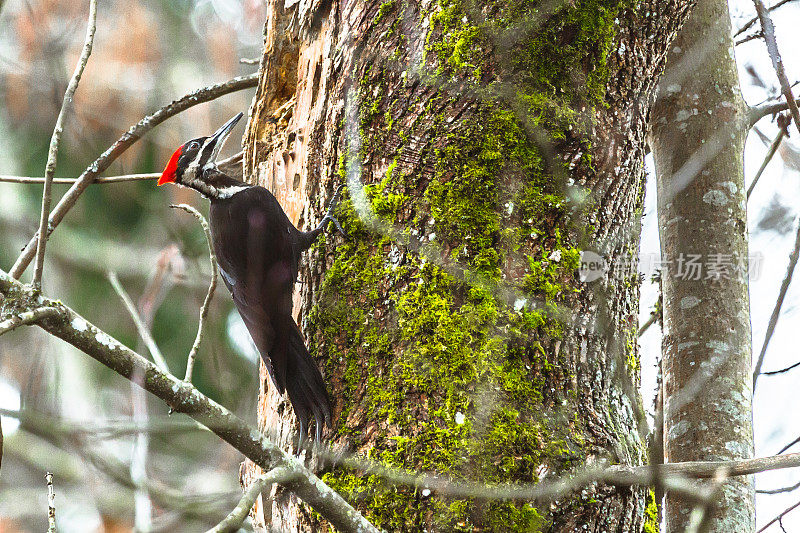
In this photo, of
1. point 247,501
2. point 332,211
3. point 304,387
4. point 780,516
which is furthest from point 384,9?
point 780,516

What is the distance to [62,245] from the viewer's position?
647cm

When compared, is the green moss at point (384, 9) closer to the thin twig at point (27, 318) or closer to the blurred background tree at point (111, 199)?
the thin twig at point (27, 318)

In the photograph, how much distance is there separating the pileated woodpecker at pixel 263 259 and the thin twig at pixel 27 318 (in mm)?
677

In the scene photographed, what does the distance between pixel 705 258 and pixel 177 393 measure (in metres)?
1.59

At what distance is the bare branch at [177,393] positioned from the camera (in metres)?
1.17

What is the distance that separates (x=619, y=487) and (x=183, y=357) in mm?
4963

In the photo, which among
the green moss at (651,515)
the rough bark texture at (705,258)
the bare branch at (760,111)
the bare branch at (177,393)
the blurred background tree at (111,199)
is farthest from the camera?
the blurred background tree at (111,199)

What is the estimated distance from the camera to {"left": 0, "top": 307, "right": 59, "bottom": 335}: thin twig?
3.48 feet

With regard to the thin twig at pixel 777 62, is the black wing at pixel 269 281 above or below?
below

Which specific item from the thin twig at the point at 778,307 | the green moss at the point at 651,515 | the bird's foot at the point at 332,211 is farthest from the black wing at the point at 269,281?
the thin twig at the point at 778,307

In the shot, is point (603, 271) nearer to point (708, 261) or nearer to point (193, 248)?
point (708, 261)

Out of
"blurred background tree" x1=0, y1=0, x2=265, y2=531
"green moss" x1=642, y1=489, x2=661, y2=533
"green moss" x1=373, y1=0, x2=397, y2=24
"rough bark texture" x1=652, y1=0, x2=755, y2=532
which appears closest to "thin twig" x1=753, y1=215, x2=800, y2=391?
"rough bark texture" x1=652, y1=0, x2=755, y2=532

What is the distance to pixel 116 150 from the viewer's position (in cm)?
210

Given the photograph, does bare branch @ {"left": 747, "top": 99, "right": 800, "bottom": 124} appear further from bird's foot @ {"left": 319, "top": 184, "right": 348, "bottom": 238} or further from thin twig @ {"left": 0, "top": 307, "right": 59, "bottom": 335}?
thin twig @ {"left": 0, "top": 307, "right": 59, "bottom": 335}
